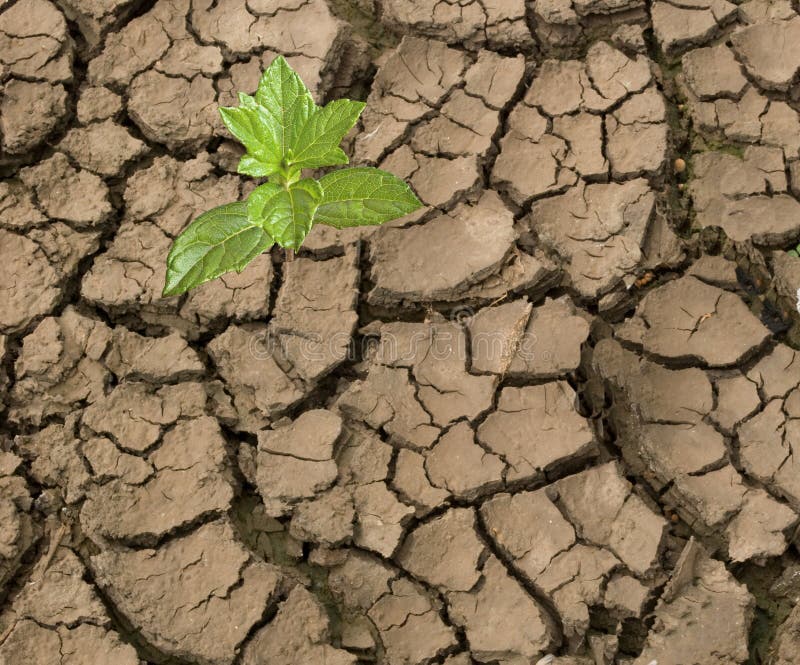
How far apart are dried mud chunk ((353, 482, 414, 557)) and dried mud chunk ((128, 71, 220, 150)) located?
131 cm

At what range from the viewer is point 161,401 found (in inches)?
114

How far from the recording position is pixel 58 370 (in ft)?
9.70

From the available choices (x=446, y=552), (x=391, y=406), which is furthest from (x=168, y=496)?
(x=446, y=552)

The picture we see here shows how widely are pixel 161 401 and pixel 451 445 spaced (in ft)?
2.78

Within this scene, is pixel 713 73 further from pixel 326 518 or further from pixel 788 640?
pixel 326 518

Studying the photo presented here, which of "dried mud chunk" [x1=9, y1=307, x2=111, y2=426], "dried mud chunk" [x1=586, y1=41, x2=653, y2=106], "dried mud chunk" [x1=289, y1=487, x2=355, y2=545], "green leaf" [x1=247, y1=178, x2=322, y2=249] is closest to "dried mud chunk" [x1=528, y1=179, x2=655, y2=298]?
"dried mud chunk" [x1=586, y1=41, x2=653, y2=106]

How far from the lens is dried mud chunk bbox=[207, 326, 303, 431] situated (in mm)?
2885

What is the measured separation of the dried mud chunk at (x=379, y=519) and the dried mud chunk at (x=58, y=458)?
776 mm

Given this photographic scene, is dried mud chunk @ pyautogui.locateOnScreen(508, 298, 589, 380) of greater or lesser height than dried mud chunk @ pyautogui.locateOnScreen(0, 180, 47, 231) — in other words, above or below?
below

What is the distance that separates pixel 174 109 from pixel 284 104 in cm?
59

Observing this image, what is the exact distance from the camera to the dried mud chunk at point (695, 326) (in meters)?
2.89

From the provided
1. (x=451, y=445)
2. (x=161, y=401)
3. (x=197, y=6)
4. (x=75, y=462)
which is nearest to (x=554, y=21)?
(x=197, y=6)

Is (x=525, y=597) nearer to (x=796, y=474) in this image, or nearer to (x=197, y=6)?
(x=796, y=474)

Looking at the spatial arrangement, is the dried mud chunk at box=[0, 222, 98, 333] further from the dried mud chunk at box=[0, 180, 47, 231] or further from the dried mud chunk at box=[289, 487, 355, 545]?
the dried mud chunk at box=[289, 487, 355, 545]
